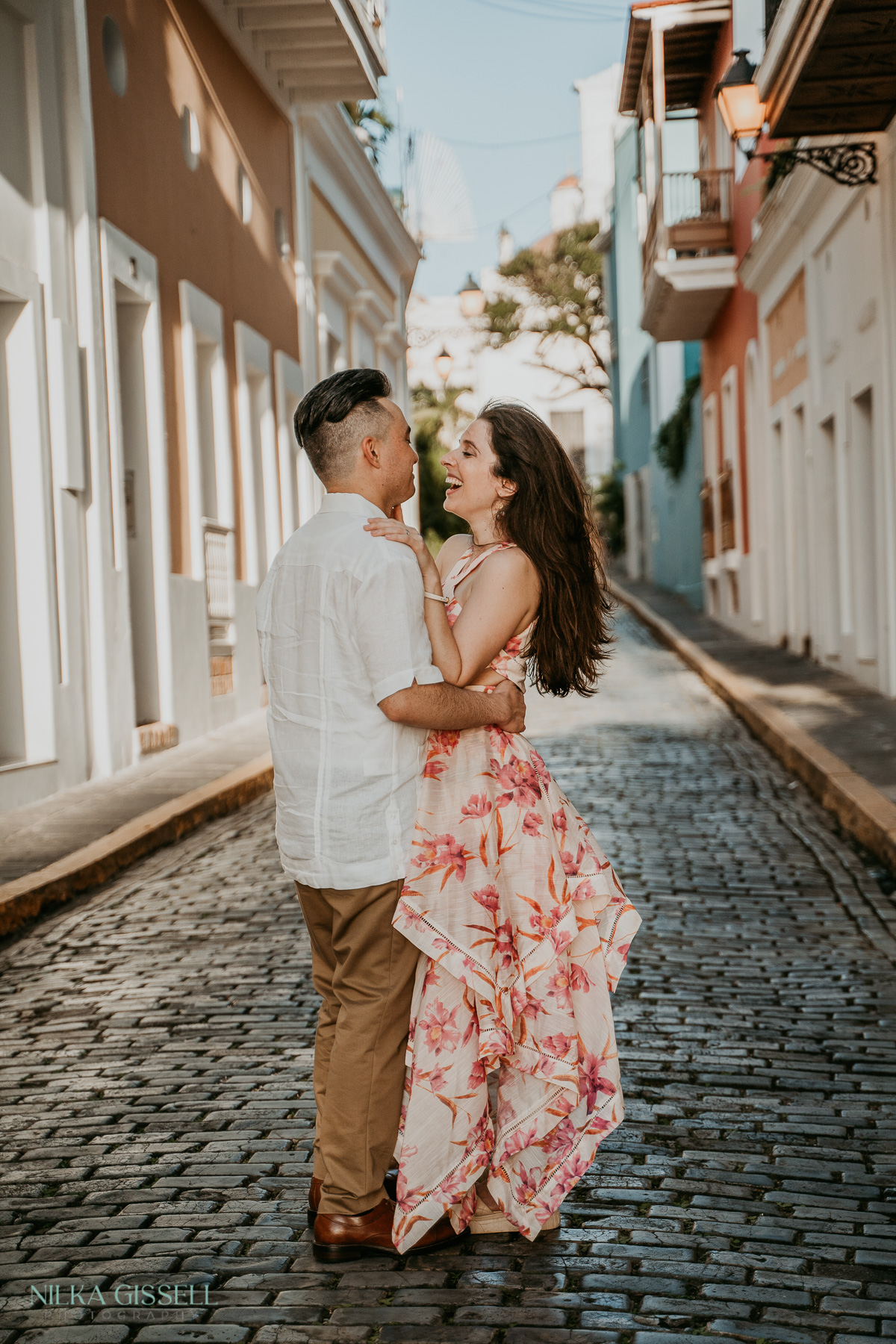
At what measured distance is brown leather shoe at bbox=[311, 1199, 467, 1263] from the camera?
3.05m

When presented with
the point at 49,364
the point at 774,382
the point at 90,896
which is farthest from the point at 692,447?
the point at 90,896

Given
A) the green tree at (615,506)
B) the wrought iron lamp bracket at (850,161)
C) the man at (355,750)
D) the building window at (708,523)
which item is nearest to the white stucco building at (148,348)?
the wrought iron lamp bracket at (850,161)

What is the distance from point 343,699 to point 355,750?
106 millimetres

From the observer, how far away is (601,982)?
320 centimetres

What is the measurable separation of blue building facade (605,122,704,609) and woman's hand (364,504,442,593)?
23.6m

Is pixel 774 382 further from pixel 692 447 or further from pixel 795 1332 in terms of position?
pixel 795 1332

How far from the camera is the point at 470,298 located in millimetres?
26656

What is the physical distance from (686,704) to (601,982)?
10946 mm

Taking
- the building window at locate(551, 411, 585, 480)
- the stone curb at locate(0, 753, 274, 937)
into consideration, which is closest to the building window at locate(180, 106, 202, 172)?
the stone curb at locate(0, 753, 274, 937)

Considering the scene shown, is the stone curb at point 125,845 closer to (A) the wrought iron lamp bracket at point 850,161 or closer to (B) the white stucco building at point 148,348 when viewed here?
(B) the white stucco building at point 148,348

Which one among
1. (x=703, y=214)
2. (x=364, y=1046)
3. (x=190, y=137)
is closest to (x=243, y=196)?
(x=190, y=137)

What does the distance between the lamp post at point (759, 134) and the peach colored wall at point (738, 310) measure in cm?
529

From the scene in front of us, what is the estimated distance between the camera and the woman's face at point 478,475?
3236 mm

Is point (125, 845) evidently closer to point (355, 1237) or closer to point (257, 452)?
point (355, 1237)
